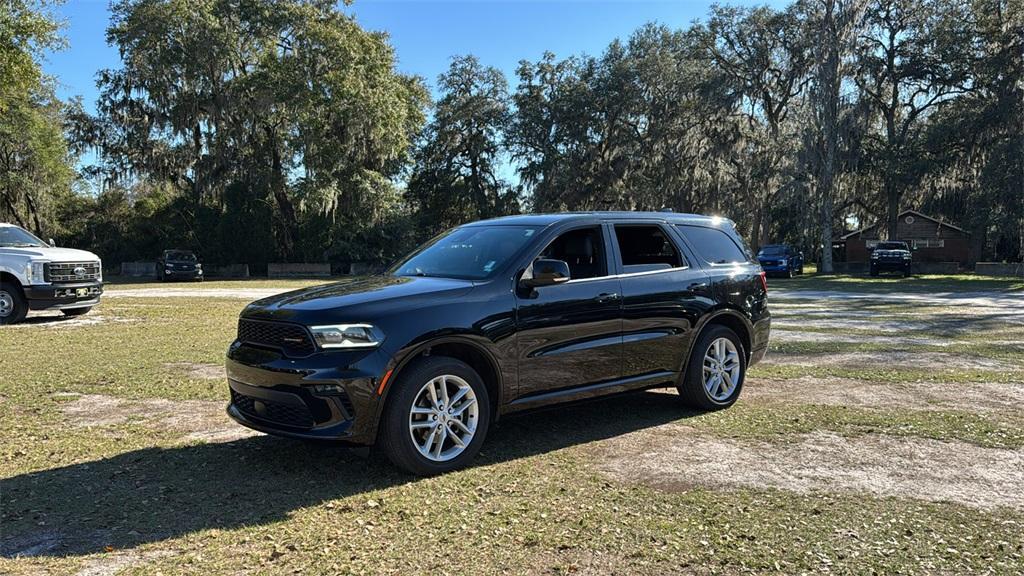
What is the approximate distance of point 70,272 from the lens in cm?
1369

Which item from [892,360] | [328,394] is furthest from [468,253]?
[892,360]

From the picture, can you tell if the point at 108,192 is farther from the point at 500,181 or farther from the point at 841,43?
the point at 841,43

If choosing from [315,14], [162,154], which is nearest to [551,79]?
[315,14]

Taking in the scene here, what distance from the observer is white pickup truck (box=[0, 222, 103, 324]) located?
13141 mm

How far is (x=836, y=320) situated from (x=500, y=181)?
37297mm

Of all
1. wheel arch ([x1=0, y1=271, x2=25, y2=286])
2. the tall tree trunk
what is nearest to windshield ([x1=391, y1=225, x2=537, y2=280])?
wheel arch ([x1=0, y1=271, x2=25, y2=286])

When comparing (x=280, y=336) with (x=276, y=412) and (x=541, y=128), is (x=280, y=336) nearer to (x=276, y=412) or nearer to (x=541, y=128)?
(x=276, y=412)

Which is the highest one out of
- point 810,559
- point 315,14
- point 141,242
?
point 315,14

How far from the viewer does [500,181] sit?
5006cm

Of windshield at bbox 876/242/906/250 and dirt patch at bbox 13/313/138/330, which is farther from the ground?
windshield at bbox 876/242/906/250

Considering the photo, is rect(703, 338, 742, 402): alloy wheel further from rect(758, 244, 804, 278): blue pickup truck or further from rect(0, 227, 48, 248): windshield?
rect(758, 244, 804, 278): blue pickup truck

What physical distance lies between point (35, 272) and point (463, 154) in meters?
38.6

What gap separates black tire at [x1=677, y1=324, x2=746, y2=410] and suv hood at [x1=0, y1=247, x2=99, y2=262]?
40.1 feet

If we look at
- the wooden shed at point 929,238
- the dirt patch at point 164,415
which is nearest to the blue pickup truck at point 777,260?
the wooden shed at point 929,238
